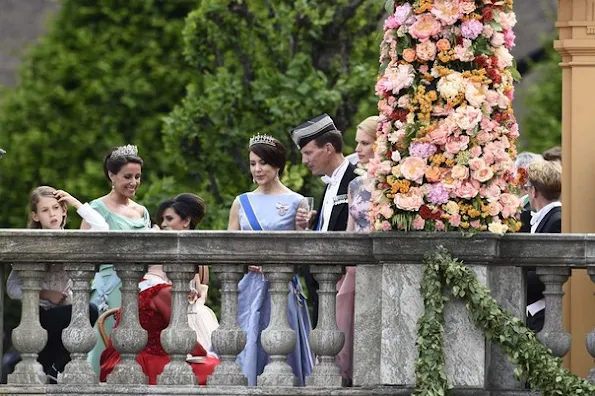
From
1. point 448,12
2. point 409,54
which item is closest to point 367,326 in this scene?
point 409,54

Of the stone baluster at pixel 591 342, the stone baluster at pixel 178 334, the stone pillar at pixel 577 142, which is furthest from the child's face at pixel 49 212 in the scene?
the stone baluster at pixel 591 342

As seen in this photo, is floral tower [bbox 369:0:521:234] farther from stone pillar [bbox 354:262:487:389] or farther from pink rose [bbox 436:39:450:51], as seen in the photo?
stone pillar [bbox 354:262:487:389]

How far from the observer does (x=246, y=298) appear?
11.9 metres

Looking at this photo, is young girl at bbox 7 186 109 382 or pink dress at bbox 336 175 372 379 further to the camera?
young girl at bbox 7 186 109 382

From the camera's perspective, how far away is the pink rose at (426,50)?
34.2 feet

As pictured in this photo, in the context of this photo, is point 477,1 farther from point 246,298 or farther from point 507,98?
point 246,298

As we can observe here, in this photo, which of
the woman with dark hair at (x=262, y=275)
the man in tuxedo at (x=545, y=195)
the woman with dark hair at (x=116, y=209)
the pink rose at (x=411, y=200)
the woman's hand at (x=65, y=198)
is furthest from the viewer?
the woman with dark hair at (x=116, y=209)

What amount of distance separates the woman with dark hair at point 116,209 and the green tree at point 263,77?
4.07 m

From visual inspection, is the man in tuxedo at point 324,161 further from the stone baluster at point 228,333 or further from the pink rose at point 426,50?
the pink rose at point 426,50

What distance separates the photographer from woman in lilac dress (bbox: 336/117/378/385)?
35.5 feet

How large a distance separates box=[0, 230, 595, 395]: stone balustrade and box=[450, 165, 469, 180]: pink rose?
12.4 inches

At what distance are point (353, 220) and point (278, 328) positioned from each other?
98 cm

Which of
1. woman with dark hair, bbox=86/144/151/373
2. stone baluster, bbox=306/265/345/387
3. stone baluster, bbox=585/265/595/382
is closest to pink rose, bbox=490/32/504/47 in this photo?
stone baluster, bbox=585/265/595/382

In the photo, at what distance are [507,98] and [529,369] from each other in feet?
4.65
